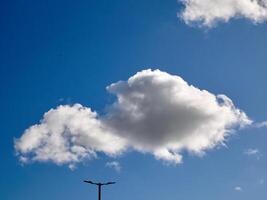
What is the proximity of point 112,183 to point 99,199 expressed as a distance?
306cm

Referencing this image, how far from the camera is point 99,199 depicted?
137 metres

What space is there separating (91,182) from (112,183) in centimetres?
262

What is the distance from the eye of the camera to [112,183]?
457ft

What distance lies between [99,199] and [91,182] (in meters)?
2.50

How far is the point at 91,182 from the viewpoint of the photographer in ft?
454
